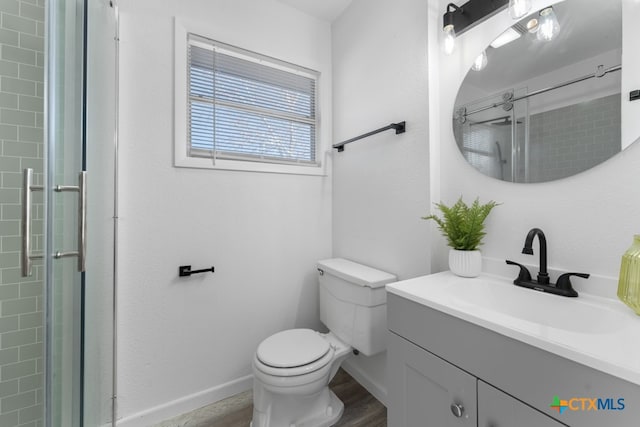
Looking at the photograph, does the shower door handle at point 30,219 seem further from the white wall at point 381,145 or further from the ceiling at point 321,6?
the ceiling at point 321,6

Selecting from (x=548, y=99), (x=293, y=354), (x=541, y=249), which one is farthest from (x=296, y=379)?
(x=548, y=99)

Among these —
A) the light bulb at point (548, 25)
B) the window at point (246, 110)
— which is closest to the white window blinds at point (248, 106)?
the window at point (246, 110)

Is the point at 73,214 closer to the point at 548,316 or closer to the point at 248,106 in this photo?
the point at 248,106

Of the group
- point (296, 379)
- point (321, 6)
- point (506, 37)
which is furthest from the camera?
point (321, 6)

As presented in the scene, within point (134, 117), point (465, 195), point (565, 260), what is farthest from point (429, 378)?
point (134, 117)

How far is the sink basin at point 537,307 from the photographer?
29.4 inches

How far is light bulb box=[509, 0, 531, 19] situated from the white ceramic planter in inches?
34.3

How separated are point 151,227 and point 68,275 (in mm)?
675

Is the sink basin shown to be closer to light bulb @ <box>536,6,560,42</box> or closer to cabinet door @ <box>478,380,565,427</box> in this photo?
cabinet door @ <box>478,380,565,427</box>

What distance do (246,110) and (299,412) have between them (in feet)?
5.72

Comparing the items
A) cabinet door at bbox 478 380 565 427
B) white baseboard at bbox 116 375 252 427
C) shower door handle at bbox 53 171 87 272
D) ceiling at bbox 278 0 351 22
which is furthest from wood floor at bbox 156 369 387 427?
ceiling at bbox 278 0 351 22

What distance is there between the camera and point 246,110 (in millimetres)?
1670

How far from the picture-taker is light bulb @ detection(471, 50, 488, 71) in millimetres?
1124

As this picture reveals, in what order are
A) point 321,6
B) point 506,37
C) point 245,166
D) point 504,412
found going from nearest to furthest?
1. point 504,412
2. point 506,37
3. point 245,166
4. point 321,6
